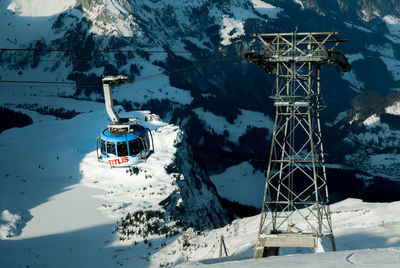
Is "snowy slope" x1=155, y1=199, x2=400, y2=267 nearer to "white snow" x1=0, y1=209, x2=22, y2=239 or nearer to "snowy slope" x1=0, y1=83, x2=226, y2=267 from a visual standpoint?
"snowy slope" x1=0, y1=83, x2=226, y2=267

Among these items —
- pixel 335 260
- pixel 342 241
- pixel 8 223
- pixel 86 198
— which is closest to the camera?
pixel 335 260

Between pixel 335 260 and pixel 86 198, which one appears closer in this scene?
pixel 335 260

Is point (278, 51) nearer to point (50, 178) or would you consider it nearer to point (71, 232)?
point (71, 232)

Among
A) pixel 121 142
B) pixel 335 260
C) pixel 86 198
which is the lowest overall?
pixel 86 198

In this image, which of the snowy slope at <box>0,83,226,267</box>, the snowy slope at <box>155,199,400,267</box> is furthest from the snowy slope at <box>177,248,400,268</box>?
the snowy slope at <box>0,83,226,267</box>

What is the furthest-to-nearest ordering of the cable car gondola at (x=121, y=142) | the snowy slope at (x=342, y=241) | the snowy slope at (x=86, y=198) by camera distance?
the snowy slope at (x=86, y=198), the cable car gondola at (x=121, y=142), the snowy slope at (x=342, y=241)

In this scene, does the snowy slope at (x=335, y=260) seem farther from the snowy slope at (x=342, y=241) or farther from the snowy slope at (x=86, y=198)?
the snowy slope at (x=86, y=198)

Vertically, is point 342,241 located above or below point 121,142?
below

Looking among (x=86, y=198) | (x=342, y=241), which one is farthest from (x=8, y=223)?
(x=342, y=241)

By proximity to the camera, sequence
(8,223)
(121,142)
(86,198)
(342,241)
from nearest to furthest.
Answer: (121,142) → (342,241) → (8,223) → (86,198)

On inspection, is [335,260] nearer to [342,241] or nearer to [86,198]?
[342,241]

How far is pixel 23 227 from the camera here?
8494 cm

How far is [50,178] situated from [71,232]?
30073 mm

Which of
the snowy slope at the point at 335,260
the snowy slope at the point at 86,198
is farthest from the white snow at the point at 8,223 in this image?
the snowy slope at the point at 335,260
